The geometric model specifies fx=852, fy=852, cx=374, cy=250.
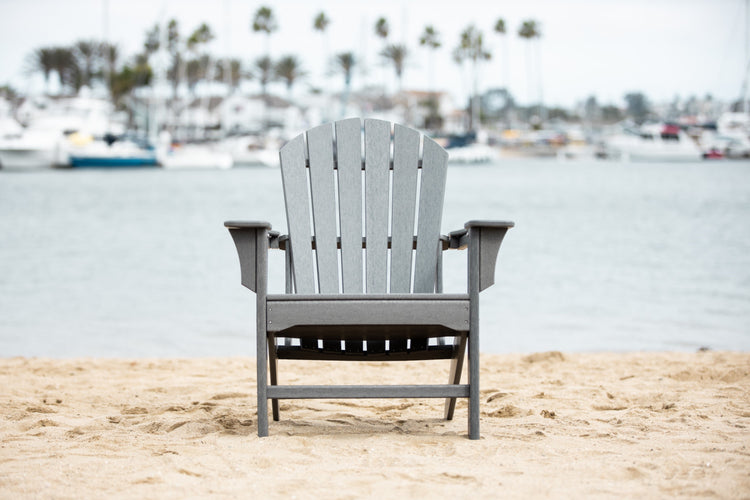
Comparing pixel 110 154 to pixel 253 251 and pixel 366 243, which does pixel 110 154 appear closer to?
pixel 366 243

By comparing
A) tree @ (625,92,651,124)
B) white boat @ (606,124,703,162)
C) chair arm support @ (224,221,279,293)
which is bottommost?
chair arm support @ (224,221,279,293)

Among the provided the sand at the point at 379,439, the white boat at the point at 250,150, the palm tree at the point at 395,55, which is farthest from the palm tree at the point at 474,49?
the sand at the point at 379,439

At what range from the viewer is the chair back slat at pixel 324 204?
3.37 metres

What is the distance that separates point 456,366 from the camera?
3.16m

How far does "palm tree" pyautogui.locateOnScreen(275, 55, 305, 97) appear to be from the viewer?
84.4 m

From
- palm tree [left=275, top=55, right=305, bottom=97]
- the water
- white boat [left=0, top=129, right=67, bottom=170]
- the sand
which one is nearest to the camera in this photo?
the sand

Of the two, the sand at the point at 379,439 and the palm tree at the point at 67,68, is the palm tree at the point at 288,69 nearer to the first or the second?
the palm tree at the point at 67,68

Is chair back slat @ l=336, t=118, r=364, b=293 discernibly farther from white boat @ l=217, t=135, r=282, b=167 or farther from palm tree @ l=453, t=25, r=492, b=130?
palm tree @ l=453, t=25, r=492, b=130

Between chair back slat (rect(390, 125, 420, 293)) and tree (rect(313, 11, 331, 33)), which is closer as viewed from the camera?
chair back slat (rect(390, 125, 420, 293))

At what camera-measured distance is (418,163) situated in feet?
11.2

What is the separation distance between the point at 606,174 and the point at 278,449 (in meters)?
46.2

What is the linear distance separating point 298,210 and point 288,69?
83434 mm

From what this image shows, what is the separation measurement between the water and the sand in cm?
214

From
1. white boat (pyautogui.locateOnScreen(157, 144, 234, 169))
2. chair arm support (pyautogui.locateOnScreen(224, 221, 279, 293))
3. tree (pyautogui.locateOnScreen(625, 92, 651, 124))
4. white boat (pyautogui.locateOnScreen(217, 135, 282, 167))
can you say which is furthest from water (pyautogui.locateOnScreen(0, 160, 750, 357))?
tree (pyautogui.locateOnScreen(625, 92, 651, 124))
